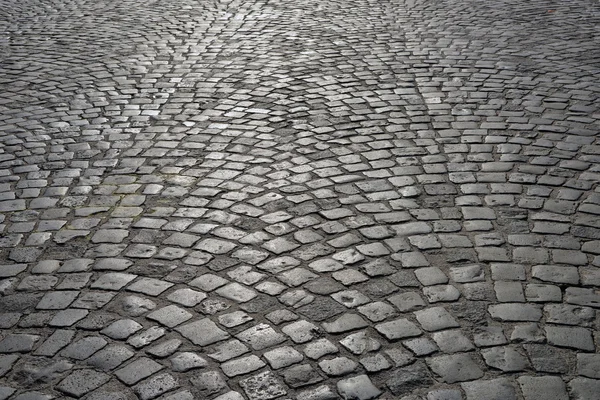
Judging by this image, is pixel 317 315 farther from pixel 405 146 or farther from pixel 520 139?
pixel 520 139

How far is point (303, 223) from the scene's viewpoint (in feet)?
14.8

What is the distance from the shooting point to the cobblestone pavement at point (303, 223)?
10.7 feet

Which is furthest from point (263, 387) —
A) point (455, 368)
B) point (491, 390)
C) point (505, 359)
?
point (505, 359)

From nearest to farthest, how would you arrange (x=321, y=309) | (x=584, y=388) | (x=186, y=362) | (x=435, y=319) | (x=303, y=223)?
(x=584, y=388) → (x=186, y=362) → (x=435, y=319) → (x=321, y=309) → (x=303, y=223)

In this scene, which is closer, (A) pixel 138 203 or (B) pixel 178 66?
(A) pixel 138 203

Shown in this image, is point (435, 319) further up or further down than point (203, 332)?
further down

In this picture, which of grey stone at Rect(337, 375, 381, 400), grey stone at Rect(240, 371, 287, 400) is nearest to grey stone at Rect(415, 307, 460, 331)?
grey stone at Rect(337, 375, 381, 400)

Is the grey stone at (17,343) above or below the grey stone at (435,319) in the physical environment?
above

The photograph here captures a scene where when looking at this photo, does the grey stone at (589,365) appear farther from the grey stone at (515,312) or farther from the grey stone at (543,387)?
the grey stone at (515,312)

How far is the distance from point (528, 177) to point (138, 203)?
9.45 feet

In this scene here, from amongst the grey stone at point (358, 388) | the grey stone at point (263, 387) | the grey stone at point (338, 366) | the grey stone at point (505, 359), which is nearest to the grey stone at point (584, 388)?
the grey stone at point (505, 359)

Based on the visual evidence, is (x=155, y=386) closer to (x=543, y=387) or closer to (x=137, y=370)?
(x=137, y=370)

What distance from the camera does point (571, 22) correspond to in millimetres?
9805

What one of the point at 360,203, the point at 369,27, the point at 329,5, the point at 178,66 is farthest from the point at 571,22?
the point at 360,203
